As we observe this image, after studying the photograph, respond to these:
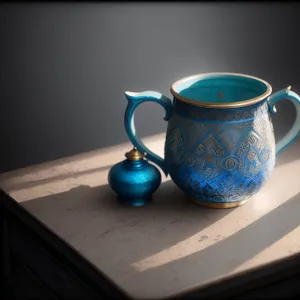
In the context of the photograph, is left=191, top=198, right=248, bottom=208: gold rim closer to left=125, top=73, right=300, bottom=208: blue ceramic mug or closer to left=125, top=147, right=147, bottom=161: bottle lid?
left=125, top=73, right=300, bottom=208: blue ceramic mug

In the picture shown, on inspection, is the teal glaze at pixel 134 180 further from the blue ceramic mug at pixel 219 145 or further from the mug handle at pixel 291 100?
the mug handle at pixel 291 100

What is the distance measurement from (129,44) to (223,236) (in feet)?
1.83

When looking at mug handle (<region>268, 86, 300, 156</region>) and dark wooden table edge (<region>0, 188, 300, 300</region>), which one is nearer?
dark wooden table edge (<region>0, 188, 300, 300</region>)

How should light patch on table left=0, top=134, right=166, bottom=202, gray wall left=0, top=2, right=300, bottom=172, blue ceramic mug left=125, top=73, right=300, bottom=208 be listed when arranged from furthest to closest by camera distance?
gray wall left=0, top=2, right=300, bottom=172, light patch on table left=0, top=134, right=166, bottom=202, blue ceramic mug left=125, top=73, right=300, bottom=208

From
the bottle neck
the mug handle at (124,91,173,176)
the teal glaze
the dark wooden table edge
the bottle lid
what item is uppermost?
the mug handle at (124,91,173,176)

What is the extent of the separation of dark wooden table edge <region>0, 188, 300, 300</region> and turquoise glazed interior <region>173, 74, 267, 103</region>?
0.87ft

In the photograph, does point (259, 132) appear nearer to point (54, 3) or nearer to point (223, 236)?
point (223, 236)

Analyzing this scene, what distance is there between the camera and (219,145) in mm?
813

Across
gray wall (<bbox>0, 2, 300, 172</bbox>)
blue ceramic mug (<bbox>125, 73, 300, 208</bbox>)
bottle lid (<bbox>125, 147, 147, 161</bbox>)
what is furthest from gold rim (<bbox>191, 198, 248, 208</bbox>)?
gray wall (<bbox>0, 2, 300, 172</bbox>)

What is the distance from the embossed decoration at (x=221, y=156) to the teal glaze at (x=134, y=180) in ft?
0.11

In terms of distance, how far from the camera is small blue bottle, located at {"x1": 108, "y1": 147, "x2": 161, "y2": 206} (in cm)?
86

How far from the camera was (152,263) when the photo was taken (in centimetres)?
75

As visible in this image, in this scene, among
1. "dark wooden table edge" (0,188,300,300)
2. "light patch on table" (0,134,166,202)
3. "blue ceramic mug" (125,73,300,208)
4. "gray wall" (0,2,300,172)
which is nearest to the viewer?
"dark wooden table edge" (0,188,300,300)

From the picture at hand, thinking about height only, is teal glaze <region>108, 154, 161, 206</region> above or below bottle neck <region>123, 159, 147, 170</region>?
below
